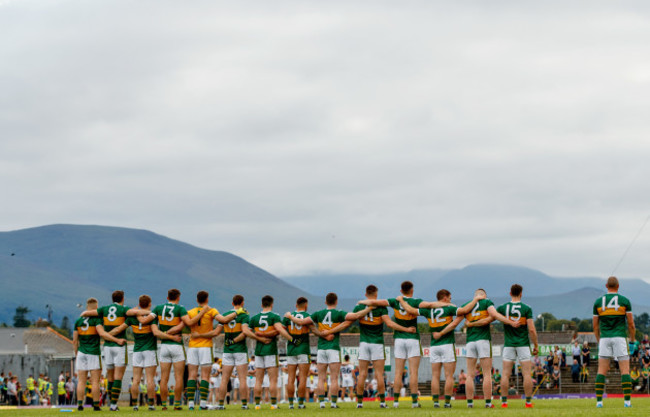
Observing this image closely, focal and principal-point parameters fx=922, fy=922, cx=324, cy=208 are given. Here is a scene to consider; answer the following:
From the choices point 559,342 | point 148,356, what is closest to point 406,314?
point 148,356

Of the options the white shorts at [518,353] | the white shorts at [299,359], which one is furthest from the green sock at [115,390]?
the white shorts at [518,353]

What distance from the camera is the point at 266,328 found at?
2489cm

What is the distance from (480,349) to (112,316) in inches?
386

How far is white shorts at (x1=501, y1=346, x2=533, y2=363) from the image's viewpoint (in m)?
23.5

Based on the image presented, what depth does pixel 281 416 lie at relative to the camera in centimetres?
1995

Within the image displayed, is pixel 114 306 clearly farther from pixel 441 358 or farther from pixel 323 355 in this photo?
pixel 441 358

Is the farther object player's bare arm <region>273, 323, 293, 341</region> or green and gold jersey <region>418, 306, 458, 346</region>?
player's bare arm <region>273, 323, 293, 341</region>

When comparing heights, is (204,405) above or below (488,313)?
below

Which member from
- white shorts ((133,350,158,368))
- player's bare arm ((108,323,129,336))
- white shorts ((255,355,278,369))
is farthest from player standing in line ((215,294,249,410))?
player's bare arm ((108,323,129,336))

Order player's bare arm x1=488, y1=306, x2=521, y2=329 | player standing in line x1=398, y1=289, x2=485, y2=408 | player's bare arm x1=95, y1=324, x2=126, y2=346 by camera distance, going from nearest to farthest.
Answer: player's bare arm x1=488, y1=306, x2=521, y2=329 < player standing in line x1=398, y1=289, x2=485, y2=408 < player's bare arm x1=95, y1=324, x2=126, y2=346

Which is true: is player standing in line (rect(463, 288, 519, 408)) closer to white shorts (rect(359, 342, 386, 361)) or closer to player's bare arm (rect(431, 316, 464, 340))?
player's bare arm (rect(431, 316, 464, 340))

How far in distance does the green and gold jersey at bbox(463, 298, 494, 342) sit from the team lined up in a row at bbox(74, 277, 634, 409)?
26mm

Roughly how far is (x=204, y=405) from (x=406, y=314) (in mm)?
6199

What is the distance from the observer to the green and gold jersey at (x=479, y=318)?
23.8 m
